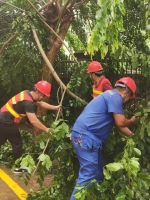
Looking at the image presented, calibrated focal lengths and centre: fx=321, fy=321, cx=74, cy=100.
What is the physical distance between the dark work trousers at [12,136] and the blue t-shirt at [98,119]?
1.99m

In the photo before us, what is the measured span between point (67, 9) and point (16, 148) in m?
2.99

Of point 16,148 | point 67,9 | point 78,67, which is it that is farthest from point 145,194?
point 67,9

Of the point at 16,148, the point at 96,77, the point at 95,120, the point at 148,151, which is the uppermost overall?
the point at 96,77

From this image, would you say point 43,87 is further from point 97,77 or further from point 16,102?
point 97,77

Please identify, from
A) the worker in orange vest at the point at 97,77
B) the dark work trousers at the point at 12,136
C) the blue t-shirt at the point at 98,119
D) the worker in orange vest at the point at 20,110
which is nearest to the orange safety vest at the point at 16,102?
the worker in orange vest at the point at 20,110

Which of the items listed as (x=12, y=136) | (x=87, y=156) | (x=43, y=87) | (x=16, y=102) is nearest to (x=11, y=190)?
(x=12, y=136)

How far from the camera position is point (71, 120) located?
4926mm

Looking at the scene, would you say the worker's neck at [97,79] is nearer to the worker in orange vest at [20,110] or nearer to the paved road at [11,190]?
the worker in orange vest at [20,110]

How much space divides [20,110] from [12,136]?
704mm

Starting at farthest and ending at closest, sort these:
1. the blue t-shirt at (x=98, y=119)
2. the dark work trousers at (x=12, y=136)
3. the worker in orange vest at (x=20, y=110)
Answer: the dark work trousers at (x=12, y=136)
the worker in orange vest at (x=20, y=110)
the blue t-shirt at (x=98, y=119)

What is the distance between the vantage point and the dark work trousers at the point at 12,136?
5381mm

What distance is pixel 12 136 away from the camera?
560cm

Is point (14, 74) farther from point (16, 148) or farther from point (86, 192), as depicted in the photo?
point (86, 192)

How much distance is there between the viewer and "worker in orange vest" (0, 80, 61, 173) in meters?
4.81
